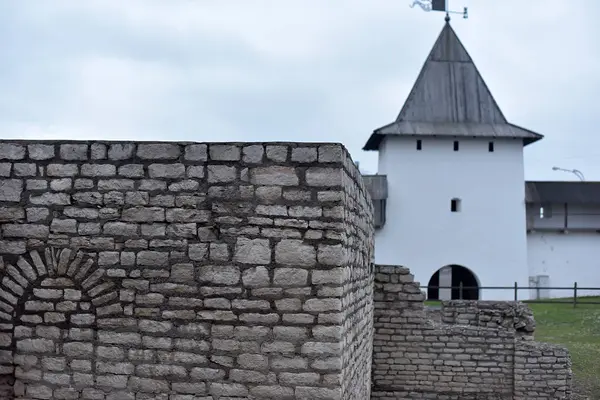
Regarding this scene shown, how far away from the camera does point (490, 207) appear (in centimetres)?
2786

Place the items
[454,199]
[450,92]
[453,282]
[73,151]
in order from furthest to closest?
[450,92], [453,282], [454,199], [73,151]

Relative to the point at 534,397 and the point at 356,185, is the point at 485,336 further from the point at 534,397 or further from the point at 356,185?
the point at 356,185

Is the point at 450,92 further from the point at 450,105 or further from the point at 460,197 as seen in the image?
the point at 460,197

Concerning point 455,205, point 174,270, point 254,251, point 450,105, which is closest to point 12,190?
point 174,270

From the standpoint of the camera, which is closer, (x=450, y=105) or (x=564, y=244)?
(x=450, y=105)

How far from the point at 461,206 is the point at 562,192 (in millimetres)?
4397

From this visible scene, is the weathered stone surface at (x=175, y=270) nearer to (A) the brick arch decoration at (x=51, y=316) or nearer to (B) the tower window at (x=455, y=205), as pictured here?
(A) the brick arch decoration at (x=51, y=316)

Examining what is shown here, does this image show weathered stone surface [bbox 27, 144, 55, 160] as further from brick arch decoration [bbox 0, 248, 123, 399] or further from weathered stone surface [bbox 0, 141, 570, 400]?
brick arch decoration [bbox 0, 248, 123, 399]

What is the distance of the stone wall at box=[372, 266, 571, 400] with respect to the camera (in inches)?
329

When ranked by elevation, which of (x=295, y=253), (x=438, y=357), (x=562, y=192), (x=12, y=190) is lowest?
(x=438, y=357)

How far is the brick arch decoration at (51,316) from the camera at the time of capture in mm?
4555

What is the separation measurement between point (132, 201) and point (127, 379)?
117cm

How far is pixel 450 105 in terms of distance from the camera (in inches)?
1121

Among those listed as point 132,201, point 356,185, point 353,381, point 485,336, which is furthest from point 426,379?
point 132,201
